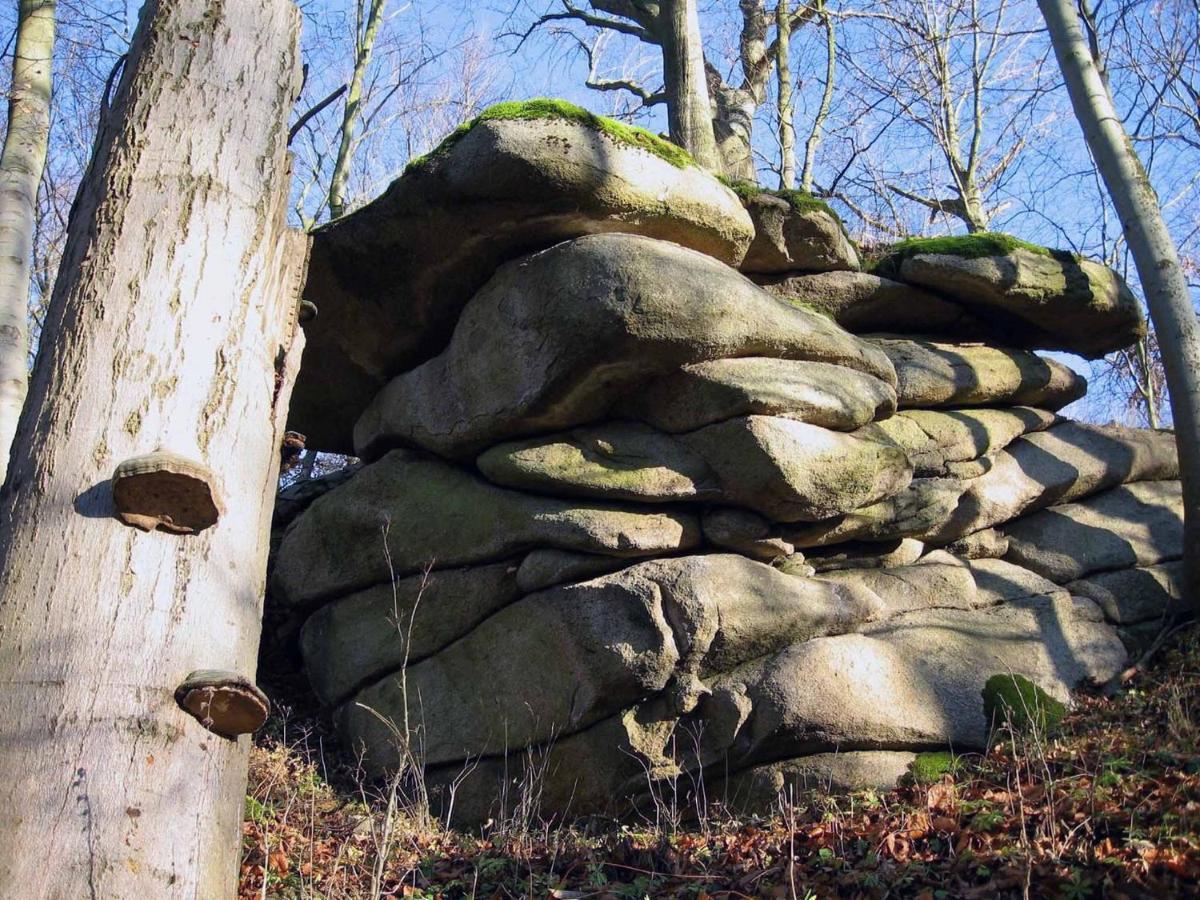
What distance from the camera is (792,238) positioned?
917 cm

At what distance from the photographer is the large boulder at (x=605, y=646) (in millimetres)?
6602

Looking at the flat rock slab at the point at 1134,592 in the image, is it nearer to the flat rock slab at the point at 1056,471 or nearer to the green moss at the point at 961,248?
the flat rock slab at the point at 1056,471

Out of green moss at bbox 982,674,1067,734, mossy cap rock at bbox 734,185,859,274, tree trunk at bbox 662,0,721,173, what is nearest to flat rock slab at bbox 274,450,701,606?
green moss at bbox 982,674,1067,734

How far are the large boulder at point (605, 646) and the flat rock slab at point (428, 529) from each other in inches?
13.9

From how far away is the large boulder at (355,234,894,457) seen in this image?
23.4 ft

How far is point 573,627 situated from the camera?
6840mm

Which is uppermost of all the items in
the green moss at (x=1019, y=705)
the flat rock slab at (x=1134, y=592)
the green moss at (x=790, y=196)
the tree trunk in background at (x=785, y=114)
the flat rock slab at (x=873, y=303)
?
the tree trunk in background at (x=785, y=114)

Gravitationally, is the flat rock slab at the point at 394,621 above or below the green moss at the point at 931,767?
above

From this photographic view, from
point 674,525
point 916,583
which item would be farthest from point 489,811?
point 916,583

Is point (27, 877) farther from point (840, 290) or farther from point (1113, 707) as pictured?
point (840, 290)

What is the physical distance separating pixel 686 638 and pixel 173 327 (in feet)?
14.6

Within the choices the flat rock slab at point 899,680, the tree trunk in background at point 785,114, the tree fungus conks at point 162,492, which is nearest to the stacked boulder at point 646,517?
the flat rock slab at point 899,680

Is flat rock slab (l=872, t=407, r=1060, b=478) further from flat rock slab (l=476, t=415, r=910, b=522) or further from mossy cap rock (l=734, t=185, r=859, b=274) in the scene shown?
mossy cap rock (l=734, t=185, r=859, b=274)

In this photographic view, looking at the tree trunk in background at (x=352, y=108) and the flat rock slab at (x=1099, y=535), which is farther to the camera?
the tree trunk in background at (x=352, y=108)
